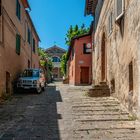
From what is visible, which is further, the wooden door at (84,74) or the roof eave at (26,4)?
the wooden door at (84,74)

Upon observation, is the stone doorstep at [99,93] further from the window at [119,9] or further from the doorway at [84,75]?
the doorway at [84,75]

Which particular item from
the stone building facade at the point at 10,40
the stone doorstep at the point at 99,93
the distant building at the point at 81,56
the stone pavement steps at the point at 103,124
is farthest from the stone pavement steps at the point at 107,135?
the distant building at the point at 81,56

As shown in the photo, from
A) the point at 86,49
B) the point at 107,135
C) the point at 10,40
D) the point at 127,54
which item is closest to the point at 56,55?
the point at 86,49

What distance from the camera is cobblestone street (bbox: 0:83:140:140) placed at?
24.8 ft

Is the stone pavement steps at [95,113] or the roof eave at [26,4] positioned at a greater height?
the roof eave at [26,4]

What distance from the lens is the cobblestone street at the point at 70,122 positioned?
7555 millimetres

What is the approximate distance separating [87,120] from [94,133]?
1613mm

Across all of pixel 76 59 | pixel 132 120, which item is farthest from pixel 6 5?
pixel 76 59


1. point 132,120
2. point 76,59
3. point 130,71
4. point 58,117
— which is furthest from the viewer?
point 76,59

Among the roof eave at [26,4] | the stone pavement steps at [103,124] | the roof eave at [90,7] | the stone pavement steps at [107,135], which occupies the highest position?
the roof eave at [90,7]

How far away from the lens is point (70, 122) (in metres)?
9.18

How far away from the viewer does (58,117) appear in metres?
9.99

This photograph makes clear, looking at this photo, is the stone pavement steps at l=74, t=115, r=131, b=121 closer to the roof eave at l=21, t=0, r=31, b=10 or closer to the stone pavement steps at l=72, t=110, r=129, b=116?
the stone pavement steps at l=72, t=110, r=129, b=116

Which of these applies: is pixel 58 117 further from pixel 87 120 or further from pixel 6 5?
pixel 6 5
